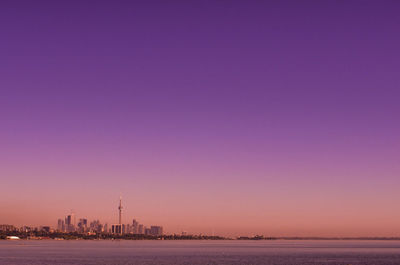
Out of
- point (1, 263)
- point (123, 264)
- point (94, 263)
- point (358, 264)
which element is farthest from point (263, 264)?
point (1, 263)

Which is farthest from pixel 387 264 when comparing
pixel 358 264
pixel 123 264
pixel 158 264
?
pixel 123 264

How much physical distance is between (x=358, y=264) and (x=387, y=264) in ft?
29.4

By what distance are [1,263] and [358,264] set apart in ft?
370

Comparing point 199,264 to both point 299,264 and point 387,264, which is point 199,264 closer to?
point 299,264

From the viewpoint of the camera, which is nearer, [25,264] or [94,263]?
[25,264]

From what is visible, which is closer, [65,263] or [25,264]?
[25,264]

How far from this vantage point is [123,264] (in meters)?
151

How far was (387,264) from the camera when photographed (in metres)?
157

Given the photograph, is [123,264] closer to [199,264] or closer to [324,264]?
[199,264]

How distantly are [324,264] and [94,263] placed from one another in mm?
75421

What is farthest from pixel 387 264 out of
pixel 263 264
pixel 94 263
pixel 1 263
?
pixel 1 263

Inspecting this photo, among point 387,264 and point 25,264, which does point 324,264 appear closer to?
point 387,264

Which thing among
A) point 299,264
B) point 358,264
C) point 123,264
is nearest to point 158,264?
point 123,264

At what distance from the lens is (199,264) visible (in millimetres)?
152250
